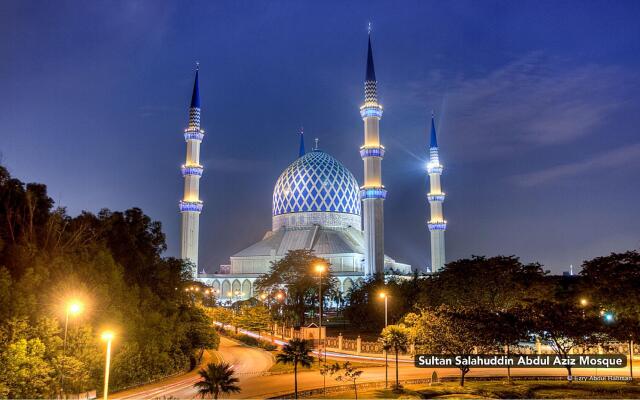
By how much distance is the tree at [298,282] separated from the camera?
4791 cm

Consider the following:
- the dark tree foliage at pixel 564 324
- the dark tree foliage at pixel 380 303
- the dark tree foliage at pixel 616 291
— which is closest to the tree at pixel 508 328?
the dark tree foliage at pixel 564 324

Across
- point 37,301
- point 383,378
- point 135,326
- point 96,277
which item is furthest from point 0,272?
point 383,378

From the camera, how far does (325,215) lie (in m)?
73.6

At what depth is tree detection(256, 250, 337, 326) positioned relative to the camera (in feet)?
157

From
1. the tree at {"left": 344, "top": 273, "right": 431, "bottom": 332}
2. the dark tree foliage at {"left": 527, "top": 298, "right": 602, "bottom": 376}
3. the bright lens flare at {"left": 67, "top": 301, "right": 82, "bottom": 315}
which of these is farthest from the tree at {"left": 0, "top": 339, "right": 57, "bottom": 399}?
the tree at {"left": 344, "top": 273, "right": 431, "bottom": 332}

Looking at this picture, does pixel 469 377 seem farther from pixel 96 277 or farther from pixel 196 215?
pixel 196 215

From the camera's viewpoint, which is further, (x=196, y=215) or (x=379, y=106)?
(x=196, y=215)

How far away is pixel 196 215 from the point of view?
62875mm

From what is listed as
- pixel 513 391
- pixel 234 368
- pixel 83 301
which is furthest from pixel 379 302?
pixel 83 301

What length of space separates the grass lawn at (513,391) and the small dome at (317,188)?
51359 millimetres

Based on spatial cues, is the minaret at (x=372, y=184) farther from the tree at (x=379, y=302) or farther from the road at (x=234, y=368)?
the road at (x=234, y=368)

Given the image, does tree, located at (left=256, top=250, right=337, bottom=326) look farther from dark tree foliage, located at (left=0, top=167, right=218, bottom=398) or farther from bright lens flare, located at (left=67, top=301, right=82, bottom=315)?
bright lens flare, located at (left=67, top=301, right=82, bottom=315)

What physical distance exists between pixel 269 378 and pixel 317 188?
49333 mm

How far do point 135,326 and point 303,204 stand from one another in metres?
49.8
